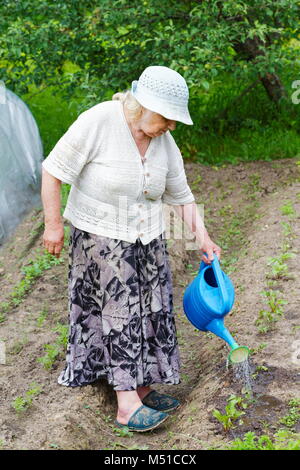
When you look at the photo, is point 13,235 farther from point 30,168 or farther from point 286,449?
point 286,449

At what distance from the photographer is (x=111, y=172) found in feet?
10.9

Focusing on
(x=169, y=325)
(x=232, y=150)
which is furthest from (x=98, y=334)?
(x=232, y=150)

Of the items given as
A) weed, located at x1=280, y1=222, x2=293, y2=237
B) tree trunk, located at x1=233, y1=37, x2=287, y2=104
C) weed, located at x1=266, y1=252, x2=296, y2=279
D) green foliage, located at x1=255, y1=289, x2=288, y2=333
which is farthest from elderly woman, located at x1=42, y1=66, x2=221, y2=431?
tree trunk, located at x1=233, y1=37, x2=287, y2=104

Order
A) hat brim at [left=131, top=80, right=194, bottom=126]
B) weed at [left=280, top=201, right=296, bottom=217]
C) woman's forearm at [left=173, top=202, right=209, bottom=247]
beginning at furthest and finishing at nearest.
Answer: weed at [left=280, top=201, right=296, bottom=217]
woman's forearm at [left=173, top=202, right=209, bottom=247]
hat brim at [left=131, top=80, right=194, bottom=126]

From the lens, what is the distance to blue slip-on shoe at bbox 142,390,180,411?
381cm

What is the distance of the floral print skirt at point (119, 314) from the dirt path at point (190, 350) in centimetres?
18

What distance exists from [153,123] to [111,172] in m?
0.28

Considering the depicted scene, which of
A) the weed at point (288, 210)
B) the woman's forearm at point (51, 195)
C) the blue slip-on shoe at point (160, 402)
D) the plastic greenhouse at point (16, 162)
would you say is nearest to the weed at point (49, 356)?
the blue slip-on shoe at point (160, 402)

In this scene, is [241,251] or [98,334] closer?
[98,334]

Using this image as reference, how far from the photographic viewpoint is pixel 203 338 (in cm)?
453

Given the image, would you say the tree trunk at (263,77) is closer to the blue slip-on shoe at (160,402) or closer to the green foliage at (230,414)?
the blue slip-on shoe at (160,402)

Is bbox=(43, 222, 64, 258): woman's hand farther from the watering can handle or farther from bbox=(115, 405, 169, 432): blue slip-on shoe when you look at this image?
bbox=(115, 405, 169, 432): blue slip-on shoe

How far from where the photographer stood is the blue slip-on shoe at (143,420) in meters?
3.58

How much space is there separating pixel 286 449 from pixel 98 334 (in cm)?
115
